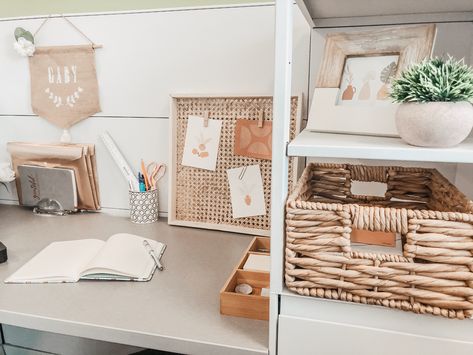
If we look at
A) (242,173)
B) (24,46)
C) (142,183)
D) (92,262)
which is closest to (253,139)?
(242,173)

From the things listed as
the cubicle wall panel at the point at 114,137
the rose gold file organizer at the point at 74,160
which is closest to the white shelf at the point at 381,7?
A: the cubicle wall panel at the point at 114,137

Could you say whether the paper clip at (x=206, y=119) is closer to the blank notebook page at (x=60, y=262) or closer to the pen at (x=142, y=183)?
the pen at (x=142, y=183)

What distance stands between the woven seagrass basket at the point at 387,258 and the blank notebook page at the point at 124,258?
40 cm

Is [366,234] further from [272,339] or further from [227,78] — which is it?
[227,78]

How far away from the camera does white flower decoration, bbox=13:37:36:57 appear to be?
4.27ft

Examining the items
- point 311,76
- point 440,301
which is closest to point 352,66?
point 311,76

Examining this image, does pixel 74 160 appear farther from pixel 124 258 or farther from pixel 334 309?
pixel 334 309

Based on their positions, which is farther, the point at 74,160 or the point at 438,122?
the point at 74,160

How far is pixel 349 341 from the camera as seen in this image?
675 mm

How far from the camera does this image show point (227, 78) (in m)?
1.17

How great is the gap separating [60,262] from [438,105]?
33.7 inches

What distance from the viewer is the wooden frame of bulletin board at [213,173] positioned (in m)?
1.14

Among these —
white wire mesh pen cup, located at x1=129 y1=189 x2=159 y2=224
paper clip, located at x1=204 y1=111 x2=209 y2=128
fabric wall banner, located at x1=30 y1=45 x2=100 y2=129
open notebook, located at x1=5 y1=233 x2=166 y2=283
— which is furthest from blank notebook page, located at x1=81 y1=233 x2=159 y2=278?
fabric wall banner, located at x1=30 y1=45 x2=100 y2=129

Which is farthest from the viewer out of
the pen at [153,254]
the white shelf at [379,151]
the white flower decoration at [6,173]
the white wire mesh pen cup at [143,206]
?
the white flower decoration at [6,173]
